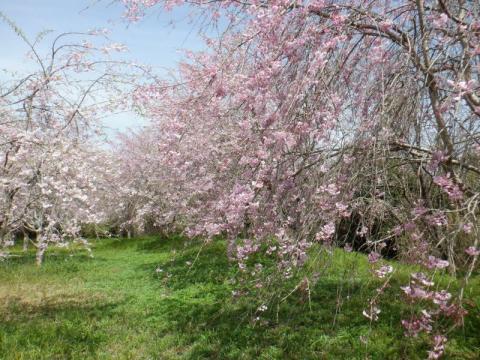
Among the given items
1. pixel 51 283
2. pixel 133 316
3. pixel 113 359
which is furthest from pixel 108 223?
pixel 113 359

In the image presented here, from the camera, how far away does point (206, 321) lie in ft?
20.9

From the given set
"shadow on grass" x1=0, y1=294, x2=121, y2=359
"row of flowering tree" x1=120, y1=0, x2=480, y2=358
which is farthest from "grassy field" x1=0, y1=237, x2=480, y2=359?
"row of flowering tree" x1=120, y1=0, x2=480, y2=358

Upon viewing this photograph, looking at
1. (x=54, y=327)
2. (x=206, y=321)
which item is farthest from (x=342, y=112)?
(x=54, y=327)

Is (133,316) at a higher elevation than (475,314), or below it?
below

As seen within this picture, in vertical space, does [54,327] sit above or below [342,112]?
below

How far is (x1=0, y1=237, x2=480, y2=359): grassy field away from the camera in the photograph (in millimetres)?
4789

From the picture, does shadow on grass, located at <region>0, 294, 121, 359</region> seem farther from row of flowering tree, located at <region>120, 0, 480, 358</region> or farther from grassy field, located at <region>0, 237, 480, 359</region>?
row of flowering tree, located at <region>120, 0, 480, 358</region>

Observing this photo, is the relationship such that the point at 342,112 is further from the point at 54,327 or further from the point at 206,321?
the point at 54,327

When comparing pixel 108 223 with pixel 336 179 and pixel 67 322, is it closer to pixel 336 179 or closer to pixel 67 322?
pixel 67 322

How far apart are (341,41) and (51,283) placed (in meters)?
9.14

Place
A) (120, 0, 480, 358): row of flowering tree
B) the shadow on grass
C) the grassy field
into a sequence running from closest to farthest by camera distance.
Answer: (120, 0, 480, 358): row of flowering tree, the grassy field, the shadow on grass

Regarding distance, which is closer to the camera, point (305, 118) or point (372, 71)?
point (305, 118)

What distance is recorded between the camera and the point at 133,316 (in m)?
7.05

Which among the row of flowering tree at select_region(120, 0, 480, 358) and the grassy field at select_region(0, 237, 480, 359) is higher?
the row of flowering tree at select_region(120, 0, 480, 358)
